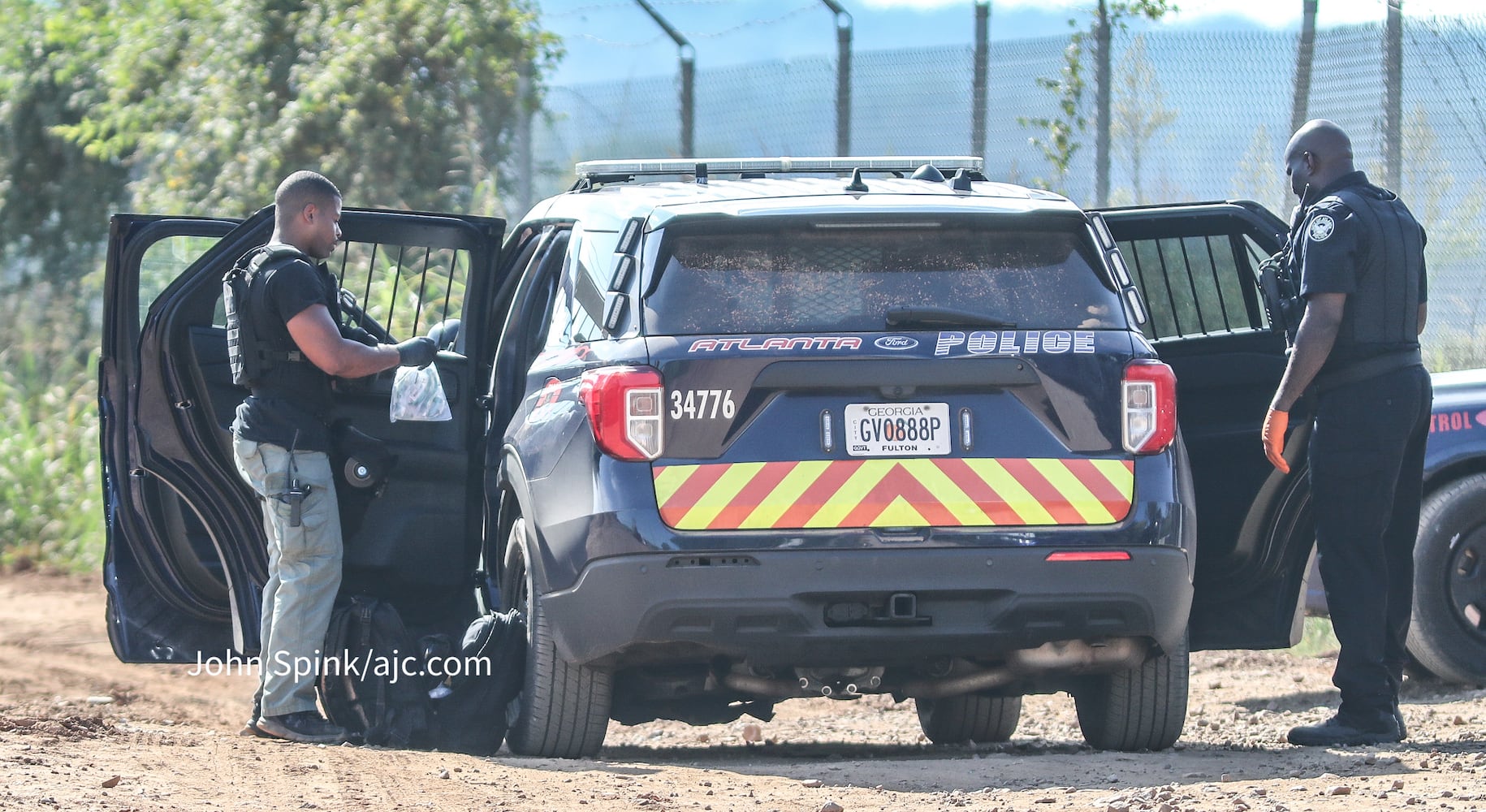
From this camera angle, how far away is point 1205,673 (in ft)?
26.6

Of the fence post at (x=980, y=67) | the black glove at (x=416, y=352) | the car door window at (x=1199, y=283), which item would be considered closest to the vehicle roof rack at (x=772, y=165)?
the car door window at (x=1199, y=283)

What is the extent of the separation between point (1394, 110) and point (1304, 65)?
52 centimetres

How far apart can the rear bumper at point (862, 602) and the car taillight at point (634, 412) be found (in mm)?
280

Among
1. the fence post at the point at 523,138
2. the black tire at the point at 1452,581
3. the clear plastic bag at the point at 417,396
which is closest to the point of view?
the clear plastic bag at the point at 417,396

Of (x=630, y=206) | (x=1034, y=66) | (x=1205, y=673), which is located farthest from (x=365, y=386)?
(x=1034, y=66)

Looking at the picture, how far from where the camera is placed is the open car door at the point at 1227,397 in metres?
5.95

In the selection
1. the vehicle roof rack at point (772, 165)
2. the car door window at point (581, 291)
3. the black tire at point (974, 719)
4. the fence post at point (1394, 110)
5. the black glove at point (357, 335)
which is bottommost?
the black tire at point (974, 719)

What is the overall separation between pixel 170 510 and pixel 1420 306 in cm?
415

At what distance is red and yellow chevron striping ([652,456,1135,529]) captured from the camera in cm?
479

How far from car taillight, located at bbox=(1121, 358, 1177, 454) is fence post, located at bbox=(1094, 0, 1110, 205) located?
15.5 feet

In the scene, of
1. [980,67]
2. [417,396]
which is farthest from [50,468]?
[417,396]

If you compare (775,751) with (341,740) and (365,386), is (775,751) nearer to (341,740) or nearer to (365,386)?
(341,740)

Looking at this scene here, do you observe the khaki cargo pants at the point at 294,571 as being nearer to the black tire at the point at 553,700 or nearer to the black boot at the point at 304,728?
the black boot at the point at 304,728

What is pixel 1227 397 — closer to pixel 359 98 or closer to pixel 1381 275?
pixel 1381 275
